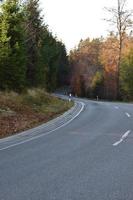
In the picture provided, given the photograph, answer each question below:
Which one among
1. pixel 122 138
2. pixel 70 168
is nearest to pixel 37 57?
pixel 122 138

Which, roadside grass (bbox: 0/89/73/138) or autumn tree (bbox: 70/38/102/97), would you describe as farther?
autumn tree (bbox: 70/38/102/97)

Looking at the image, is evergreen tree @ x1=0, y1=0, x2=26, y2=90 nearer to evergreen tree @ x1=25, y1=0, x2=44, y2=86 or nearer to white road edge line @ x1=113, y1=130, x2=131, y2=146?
evergreen tree @ x1=25, y1=0, x2=44, y2=86

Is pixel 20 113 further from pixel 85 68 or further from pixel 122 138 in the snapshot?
pixel 85 68

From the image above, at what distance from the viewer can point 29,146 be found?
50.4 ft

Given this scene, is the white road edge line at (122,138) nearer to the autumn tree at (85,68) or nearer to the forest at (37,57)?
the forest at (37,57)

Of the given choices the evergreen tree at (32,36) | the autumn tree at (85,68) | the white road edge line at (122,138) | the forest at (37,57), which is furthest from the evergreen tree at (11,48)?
the autumn tree at (85,68)

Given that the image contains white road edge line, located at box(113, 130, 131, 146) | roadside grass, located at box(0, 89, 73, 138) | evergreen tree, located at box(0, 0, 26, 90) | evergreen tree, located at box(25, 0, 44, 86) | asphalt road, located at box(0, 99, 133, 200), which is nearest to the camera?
asphalt road, located at box(0, 99, 133, 200)

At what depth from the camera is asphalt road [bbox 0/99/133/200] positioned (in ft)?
26.7

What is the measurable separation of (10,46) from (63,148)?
23071mm

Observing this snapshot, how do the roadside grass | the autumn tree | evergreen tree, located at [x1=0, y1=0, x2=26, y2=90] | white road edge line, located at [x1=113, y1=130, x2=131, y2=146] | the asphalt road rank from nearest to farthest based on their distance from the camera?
the asphalt road, white road edge line, located at [x1=113, y1=130, x2=131, y2=146], the roadside grass, evergreen tree, located at [x1=0, y1=0, x2=26, y2=90], the autumn tree

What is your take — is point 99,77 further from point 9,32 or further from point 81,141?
point 81,141

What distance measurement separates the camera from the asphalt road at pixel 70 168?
8133mm

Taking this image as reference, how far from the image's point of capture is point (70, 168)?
1057 cm

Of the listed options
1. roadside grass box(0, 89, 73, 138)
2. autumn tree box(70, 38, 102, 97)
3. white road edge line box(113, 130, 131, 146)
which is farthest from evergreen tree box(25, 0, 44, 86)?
autumn tree box(70, 38, 102, 97)
